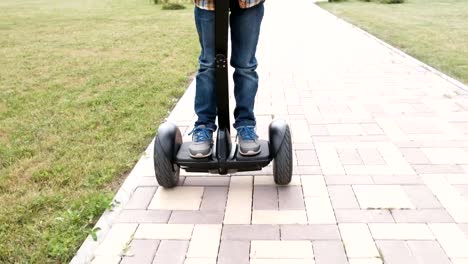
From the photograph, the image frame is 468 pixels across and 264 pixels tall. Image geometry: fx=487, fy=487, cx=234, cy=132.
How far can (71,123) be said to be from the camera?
4406 mm

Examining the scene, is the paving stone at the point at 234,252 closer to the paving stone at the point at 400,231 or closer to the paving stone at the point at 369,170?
the paving stone at the point at 400,231

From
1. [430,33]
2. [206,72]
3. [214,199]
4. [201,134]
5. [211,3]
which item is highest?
[211,3]

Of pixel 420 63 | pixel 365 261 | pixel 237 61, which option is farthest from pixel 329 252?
pixel 420 63

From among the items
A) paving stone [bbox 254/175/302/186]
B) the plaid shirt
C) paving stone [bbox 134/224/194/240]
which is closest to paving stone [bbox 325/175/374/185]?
paving stone [bbox 254/175/302/186]

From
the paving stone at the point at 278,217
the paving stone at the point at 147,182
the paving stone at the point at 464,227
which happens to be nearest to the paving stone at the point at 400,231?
the paving stone at the point at 464,227

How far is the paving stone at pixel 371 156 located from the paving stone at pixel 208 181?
39.7 inches

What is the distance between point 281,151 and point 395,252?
0.88 m

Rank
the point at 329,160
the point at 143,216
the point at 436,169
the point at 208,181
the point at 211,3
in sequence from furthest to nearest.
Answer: the point at 329,160, the point at 436,169, the point at 208,181, the point at 143,216, the point at 211,3

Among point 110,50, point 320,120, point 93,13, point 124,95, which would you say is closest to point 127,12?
point 93,13

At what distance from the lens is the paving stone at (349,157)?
134 inches

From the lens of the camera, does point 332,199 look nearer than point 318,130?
Yes

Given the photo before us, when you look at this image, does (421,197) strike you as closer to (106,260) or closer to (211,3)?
(211,3)

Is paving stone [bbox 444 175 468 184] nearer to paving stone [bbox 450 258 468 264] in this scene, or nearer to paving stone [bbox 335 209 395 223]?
paving stone [bbox 335 209 395 223]

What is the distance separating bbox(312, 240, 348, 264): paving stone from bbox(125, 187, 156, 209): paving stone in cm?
105
